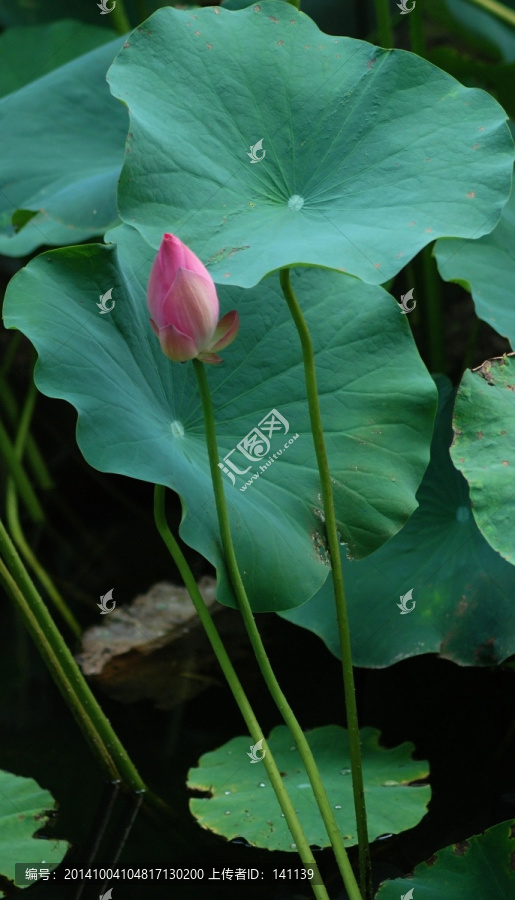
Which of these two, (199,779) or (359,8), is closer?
(199,779)

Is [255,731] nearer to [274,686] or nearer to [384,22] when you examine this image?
[274,686]

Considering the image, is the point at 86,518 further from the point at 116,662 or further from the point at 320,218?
the point at 320,218

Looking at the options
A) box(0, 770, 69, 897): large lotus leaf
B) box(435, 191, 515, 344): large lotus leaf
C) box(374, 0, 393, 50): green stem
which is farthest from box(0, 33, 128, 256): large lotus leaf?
box(0, 770, 69, 897): large lotus leaf

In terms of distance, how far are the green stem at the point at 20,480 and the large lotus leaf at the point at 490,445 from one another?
1.18 metres

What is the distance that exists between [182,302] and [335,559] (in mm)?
295

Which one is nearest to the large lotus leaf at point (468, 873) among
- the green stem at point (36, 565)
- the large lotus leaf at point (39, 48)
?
the green stem at point (36, 565)

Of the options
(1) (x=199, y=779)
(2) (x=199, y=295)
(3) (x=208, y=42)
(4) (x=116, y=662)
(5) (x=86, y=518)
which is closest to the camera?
(2) (x=199, y=295)

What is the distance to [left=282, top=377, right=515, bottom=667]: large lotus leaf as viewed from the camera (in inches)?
41.8

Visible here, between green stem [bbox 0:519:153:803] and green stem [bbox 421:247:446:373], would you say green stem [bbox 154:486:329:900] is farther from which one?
green stem [bbox 421:247:446:373]

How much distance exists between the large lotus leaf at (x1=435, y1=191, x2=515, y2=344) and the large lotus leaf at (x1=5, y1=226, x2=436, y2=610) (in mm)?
173

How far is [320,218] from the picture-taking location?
2.64ft

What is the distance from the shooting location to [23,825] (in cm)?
97

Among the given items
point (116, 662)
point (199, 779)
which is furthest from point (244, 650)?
point (199, 779)

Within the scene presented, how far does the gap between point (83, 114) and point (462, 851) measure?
4.44ft
